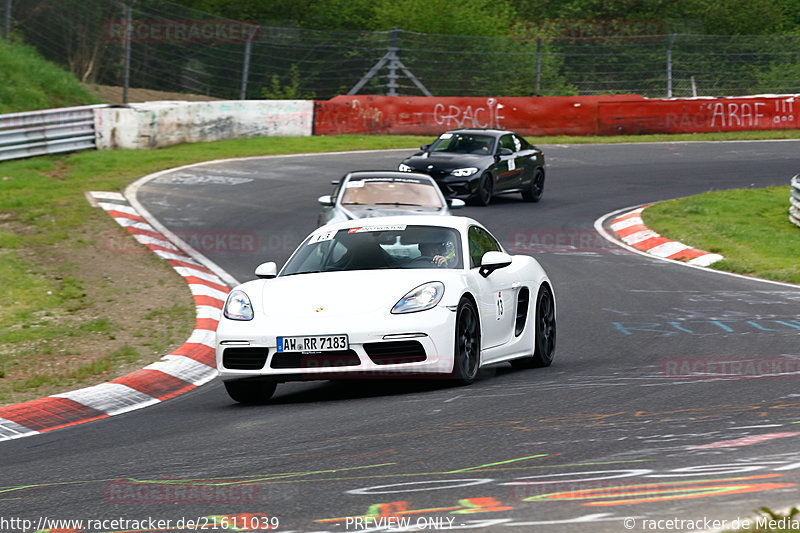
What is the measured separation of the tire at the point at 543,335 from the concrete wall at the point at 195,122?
59.2ft

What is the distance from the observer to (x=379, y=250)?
358 inches

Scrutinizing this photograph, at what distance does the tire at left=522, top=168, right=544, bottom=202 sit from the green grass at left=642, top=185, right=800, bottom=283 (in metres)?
2.53

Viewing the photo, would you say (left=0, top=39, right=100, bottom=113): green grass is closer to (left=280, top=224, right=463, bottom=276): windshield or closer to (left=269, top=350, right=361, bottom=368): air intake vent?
(left=280, top=224, right=463, bottom=276): windshield

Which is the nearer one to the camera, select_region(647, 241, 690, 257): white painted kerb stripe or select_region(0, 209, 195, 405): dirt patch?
select_region(0, 209, 195, 405): dirt patch

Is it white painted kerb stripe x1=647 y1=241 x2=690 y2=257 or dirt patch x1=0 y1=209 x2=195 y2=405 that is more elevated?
white painted kerb stripe x1=647 y1=241 x2=690 y2=257

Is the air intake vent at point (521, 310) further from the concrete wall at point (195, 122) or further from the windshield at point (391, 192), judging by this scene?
the concrete wall at point (195, 122)

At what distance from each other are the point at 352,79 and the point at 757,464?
3016 centimetres

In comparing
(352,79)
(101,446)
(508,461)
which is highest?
(352,79)

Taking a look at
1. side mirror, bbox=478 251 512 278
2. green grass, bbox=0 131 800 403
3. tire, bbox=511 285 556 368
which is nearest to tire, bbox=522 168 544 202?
green grass, bbox=0 131 800 403

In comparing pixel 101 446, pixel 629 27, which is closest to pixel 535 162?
pixel 101 446

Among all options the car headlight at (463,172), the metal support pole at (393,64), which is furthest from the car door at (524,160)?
the metal support pole at (393,64)

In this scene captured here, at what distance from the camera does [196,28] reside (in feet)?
105

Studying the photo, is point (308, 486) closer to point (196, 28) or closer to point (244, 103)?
point (244, 103)

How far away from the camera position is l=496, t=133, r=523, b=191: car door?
74.3 ft
